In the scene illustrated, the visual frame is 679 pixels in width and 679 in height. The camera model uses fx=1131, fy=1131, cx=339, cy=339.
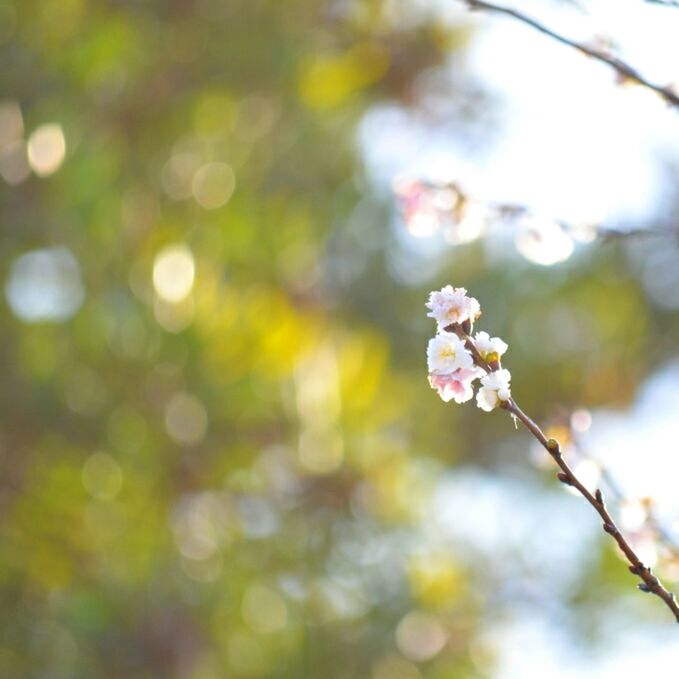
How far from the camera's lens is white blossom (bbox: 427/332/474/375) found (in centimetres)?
51

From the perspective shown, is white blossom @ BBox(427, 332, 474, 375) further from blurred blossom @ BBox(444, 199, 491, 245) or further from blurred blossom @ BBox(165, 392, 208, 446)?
blurred blossom @ BBox(165, 392, 208, 446)

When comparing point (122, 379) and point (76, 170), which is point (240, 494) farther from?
point (76, 170)

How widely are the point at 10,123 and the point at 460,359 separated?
62.4 inches

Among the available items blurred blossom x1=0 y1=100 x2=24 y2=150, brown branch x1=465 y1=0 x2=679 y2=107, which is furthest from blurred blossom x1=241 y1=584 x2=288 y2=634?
brown branch x1=465 y1=0 x2=679 y2=107

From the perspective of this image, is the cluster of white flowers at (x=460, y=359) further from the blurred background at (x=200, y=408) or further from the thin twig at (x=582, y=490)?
the blurred background at (x=200, y=408)

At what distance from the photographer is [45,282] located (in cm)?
189

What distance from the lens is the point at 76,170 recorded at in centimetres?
178

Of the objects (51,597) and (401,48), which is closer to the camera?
(51,597)

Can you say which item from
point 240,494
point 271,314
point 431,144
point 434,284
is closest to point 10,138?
point 271,314

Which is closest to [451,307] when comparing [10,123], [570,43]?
[570,43]

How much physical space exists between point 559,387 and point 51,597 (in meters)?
1.45

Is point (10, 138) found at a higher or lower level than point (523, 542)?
higher

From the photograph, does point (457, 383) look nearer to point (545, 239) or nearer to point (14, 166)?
point (545, 239)

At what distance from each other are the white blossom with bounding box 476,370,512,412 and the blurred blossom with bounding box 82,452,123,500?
1308mm
